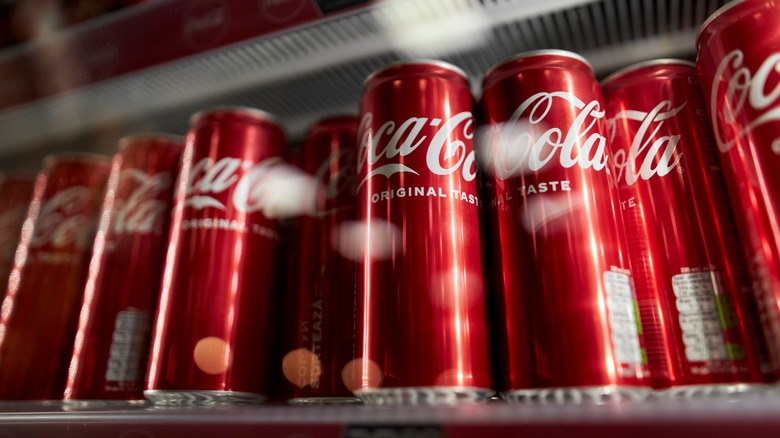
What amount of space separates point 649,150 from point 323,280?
517mm

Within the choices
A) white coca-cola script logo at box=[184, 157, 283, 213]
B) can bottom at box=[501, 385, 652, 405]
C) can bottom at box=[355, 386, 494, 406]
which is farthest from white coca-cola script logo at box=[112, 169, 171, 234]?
can bottom at box=[501, 385, 652, 405]

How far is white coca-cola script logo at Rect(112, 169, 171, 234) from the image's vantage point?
3.10 feet

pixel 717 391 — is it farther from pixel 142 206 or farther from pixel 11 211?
pixel 11 211

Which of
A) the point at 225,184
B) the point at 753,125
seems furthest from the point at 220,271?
the point at 753,125

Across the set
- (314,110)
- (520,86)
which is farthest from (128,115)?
(520,86)

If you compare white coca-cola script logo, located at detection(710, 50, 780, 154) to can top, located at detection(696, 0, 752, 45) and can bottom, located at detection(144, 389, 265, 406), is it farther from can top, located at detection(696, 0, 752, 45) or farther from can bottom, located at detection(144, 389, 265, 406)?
can bottom, located at detection(144, 389, 265, 406)

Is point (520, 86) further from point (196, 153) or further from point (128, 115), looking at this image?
point (128, 115)

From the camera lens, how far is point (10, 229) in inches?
43.3

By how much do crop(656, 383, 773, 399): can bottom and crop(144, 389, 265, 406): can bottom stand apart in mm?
557

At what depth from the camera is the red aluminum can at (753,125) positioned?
59 cm

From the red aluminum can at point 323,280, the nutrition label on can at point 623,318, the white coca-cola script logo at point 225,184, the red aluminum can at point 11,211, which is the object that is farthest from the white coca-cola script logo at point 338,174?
the red aluminum can at point 11,211

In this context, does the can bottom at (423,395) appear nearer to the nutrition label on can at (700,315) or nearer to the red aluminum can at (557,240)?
the red aluminum can at (557,240)

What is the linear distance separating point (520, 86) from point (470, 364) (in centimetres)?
38

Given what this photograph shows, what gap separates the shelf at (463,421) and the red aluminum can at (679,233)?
142 millimetres
